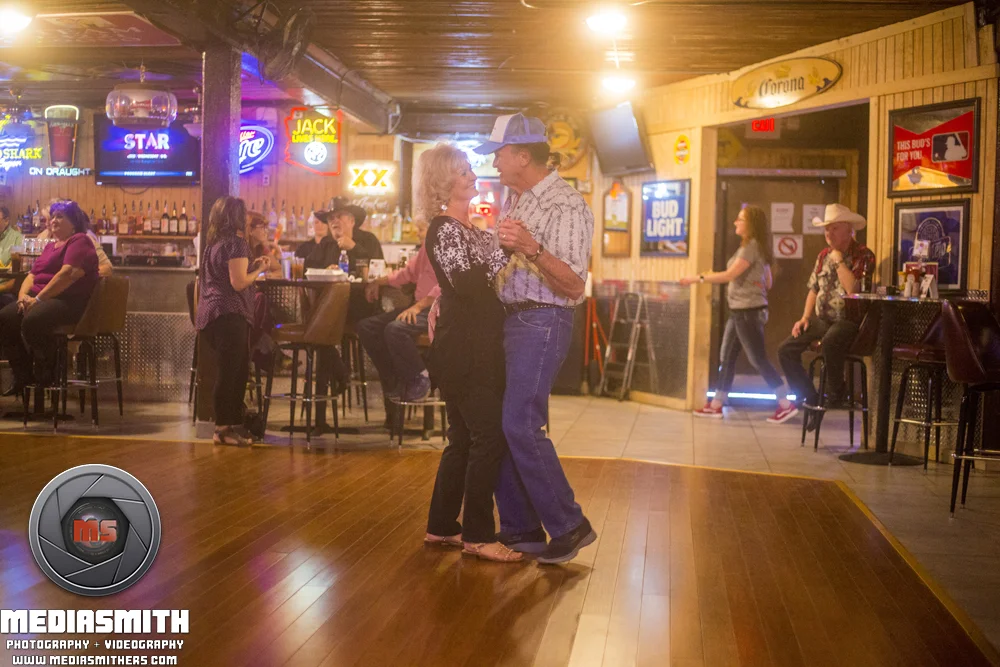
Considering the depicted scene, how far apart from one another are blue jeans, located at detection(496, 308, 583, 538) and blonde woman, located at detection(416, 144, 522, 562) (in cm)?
8

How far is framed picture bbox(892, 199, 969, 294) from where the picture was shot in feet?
22.3

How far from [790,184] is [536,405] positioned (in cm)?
742

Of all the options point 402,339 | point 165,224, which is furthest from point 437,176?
point 165,224

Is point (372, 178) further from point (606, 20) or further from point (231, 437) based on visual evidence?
point (231, 437)

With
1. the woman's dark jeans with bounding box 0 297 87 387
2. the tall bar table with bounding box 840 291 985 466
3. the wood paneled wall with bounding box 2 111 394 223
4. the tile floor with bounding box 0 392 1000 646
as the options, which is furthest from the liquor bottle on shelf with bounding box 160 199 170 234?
the tall bar table with bounding box 840 291 985 466

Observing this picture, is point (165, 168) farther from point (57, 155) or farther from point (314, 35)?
point (314, 35)

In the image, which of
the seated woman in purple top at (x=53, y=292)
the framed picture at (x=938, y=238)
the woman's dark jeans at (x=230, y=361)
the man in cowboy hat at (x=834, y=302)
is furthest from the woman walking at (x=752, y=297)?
the seated woman in purple top at (x=53, y=292)

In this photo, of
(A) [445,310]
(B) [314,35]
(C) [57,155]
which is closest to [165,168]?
(C) [57,155]

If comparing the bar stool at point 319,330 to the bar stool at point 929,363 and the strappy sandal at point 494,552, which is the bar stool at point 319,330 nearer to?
the strappy sandal at point 494,552

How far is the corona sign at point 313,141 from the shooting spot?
12453 mm

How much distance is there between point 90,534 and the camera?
3.61m

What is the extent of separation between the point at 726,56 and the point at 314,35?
11.6ft

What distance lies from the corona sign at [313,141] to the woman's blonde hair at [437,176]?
28.2ft

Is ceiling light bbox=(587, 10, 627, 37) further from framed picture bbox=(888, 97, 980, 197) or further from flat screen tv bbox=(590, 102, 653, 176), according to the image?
flat screen tv bbox=(590, 102, 653, 176)
